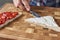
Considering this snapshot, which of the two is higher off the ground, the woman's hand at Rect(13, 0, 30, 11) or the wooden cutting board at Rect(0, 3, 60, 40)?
the woman's hand at Rect(13, 0, 30, 11)

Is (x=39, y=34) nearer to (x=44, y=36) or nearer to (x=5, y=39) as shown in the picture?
(x=44, y=36)

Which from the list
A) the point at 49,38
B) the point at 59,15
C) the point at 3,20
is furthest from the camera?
the point at 59,15

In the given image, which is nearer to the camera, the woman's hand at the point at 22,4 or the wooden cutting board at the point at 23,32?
the wooden cutting board at the point at 23,32

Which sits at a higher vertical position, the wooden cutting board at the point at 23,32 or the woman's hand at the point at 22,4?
the woman's hand at the point at 22,4

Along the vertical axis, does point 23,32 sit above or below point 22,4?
below

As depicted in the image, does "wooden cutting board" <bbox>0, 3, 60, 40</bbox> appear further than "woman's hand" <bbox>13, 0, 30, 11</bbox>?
No

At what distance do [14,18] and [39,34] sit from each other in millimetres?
200

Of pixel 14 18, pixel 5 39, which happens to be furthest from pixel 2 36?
pixel 14 18

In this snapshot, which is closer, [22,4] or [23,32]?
[23,32]

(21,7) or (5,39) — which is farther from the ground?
(21,7)

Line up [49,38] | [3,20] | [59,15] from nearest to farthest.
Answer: [49,38], [3,20], [59,15]

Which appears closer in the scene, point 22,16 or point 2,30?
point 2,30

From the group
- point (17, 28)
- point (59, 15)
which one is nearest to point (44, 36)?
point (17, 28)

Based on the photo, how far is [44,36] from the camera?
739 millimetres
